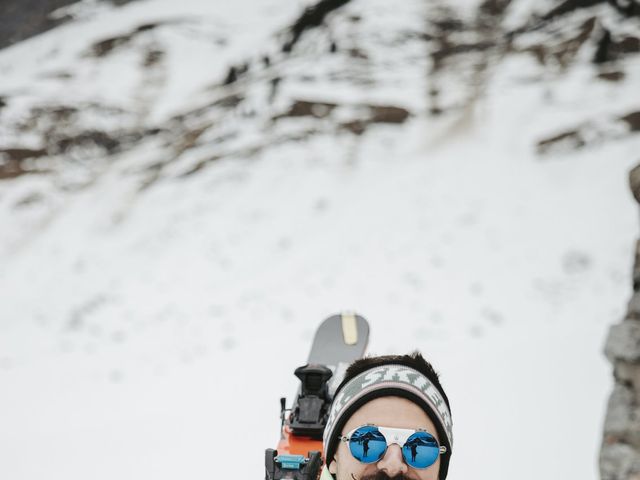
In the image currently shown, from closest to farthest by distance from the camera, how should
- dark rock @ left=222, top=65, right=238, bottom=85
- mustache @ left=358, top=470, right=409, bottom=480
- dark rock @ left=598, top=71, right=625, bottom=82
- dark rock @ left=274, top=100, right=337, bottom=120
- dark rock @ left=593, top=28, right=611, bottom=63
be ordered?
mustache @ left=358, top=470, right=409, bottom=480
dark rock @ left=598, top=71, right=625, bottom=82
dark rock @ left=593, top=28, right=611, bottom=63
dark rock @ left=274, top=100, right=337, bottom=120
dark rock @ left=222, top=65, right=238, bottom=85

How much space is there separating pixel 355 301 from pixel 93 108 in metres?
10.3

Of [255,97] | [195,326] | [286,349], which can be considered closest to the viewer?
[286,349]

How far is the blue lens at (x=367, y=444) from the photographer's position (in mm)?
1504

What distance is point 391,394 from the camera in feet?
5.34

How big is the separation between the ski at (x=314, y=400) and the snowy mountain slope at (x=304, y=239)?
3.21ft

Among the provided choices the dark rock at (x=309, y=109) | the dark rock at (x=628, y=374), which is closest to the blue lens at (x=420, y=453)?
the dark rock at (x=628, y=374)

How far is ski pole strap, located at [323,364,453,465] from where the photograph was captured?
5.33 feet

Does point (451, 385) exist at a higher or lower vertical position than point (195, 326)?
lower

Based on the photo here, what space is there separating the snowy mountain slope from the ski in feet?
3.21

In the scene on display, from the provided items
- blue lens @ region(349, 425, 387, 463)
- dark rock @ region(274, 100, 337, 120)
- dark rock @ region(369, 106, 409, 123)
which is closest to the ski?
blue lens @ region(349, 425, 387, 463)

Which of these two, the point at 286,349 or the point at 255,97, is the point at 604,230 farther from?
the point at 255,97

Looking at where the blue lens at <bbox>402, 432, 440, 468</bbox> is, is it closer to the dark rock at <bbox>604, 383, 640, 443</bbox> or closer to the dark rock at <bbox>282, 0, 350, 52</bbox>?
the dark rock at <bbox>604, 383, 640, 443</bbox>

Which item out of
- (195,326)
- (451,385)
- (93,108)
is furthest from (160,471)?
(93,108)

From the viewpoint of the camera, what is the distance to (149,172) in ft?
33.2
